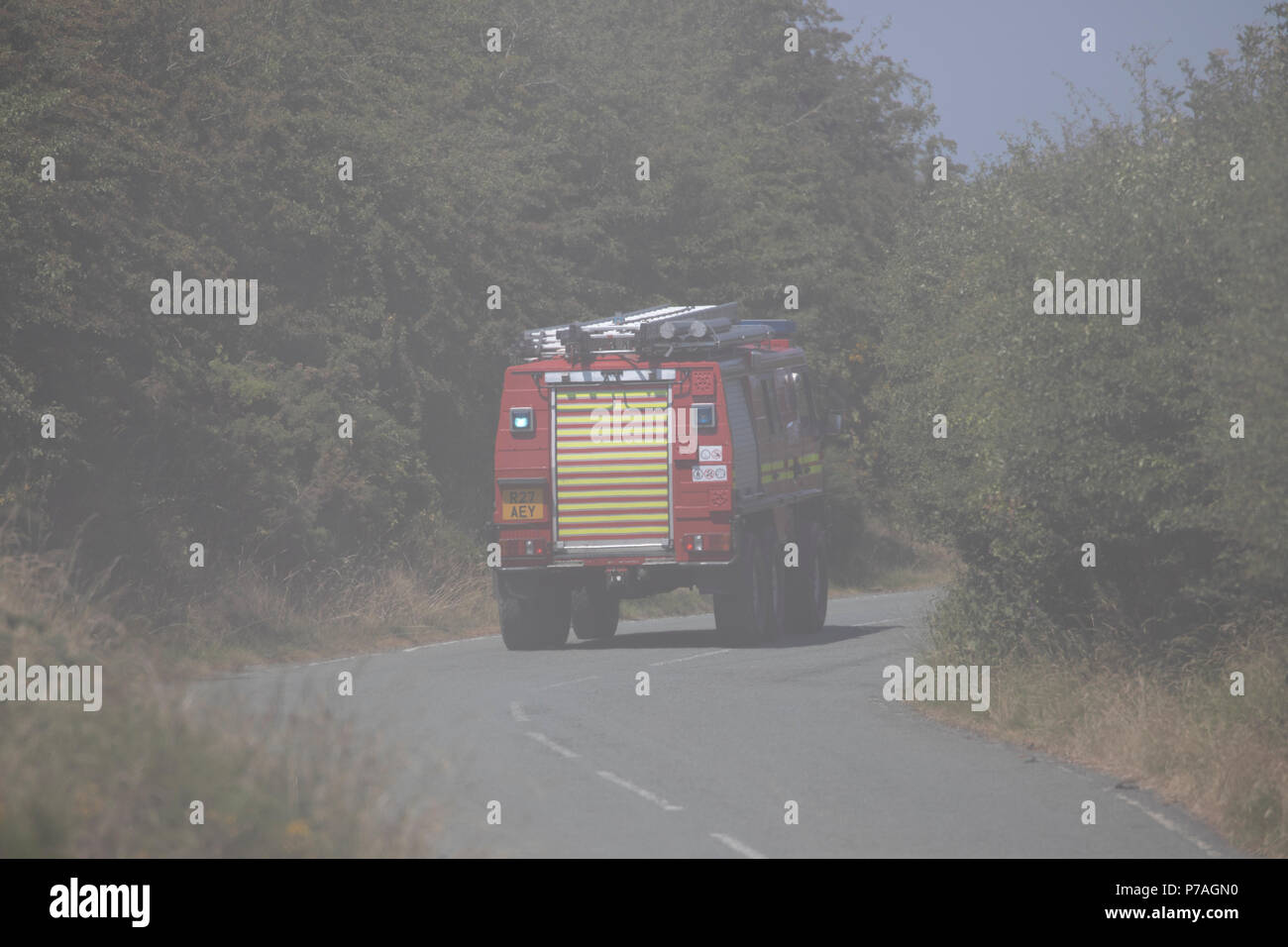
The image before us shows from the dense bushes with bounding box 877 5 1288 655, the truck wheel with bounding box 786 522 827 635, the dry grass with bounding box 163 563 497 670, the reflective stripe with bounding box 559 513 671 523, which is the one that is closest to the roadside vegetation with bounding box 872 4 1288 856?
the dense bushes with bounding box 877 5 1288 655

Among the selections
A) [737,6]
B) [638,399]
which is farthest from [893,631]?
[737,6]

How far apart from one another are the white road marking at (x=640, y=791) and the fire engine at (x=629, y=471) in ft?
30.7

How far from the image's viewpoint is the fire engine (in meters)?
21.7

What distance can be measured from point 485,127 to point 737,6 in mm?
26138

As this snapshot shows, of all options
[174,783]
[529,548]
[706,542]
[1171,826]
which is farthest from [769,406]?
[174,783]

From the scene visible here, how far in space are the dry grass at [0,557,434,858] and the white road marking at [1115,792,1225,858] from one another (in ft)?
14.7

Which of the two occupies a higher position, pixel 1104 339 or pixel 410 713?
pixel 1104 339

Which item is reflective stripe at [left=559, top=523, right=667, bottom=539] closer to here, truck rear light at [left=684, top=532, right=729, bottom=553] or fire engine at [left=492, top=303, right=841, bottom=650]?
fire engine at [left=492, top=303, right=841, bottom=650]

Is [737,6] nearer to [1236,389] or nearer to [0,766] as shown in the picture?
[1236,389]

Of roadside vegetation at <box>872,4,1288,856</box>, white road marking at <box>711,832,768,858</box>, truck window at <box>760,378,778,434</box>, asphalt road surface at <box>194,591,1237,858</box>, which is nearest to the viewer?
white road marking at <box>711,832,768,858</box>

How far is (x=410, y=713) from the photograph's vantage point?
1483 cm

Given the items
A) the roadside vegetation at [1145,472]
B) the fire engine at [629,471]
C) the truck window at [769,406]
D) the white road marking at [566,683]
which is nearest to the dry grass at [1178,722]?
the roadside vegetation at [1145,472]

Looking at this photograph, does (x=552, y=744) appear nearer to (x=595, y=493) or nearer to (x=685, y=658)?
(x=685, y=658)

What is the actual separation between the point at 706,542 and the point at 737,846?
11870mm
